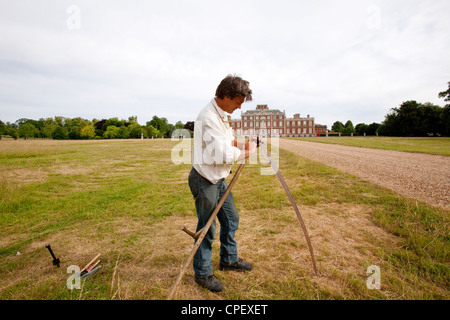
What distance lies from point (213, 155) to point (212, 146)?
114 millimetres

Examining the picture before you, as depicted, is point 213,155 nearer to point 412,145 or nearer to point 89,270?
point 89,270

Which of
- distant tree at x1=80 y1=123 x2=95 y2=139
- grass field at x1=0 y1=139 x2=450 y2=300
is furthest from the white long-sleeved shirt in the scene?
distant tree at x1=80 y1=123 x2=95 y2=139

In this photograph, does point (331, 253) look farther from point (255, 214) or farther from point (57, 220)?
point (57, 220)

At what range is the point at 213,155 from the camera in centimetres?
259

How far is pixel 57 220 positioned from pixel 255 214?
5.26 meters

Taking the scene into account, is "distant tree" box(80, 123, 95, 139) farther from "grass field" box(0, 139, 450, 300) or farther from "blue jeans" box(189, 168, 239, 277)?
"blue jeans" box(189, 168, 239, 277)

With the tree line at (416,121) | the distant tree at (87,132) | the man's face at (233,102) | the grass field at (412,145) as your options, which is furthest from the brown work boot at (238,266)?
the distant tree at (87,132)

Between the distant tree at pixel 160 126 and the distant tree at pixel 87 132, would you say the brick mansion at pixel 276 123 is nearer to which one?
the distant tree at pixel 160 126

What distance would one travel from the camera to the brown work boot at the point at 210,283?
293cm

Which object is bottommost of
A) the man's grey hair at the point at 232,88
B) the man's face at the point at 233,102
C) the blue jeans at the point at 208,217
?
the blue jeans at the point at 208,217

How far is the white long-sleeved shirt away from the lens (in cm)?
254

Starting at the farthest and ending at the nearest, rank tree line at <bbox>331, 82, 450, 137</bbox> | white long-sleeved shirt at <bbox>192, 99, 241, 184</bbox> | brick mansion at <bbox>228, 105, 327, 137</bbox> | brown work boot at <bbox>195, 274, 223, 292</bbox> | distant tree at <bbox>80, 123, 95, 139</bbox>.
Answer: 1. brick mansion at <bbox>228, 105, 327, 137</bbox>
2. distant tree at <bbox>80, 123, 95, 139</bbox>
3. tree line at <bbox>331, 82, 450, 137</bbox>
4. brown work boot at <bbox>195, 274, 223, 292</bbox>
5. white long-sleeved shirt at <bbox>192, 99, 241, 184</bbox>
